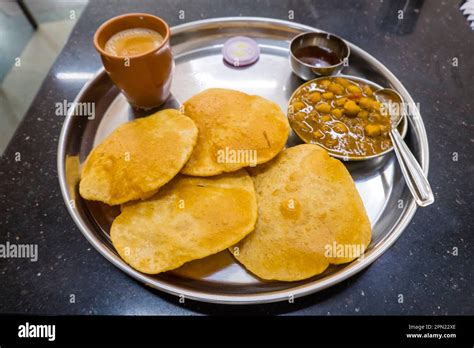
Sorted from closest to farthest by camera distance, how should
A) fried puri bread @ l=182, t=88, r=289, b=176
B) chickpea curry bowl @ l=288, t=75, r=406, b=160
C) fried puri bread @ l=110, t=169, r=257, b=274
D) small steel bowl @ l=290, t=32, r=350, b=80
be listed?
fried puri bread @ l=110, t=169, r=257, b=274 < fried puri bread @ l=182, t=88, r=289, b=176 < chickpea curry bowl @ l=288, t=75, r=406, b=160 < small steel bowl @ l=290, t=32, r=350, b=80

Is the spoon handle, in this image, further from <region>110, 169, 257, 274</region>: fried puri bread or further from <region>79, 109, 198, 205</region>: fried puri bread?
<region>79, 109, 198, 205</region>: fried puri bread

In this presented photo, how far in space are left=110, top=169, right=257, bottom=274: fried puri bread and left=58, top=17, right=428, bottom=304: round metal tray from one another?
0.25 ft

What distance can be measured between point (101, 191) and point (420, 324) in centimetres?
126

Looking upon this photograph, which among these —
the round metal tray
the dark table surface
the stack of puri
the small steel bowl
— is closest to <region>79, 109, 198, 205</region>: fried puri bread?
the stack of puri

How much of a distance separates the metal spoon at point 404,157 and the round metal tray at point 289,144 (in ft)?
0.16

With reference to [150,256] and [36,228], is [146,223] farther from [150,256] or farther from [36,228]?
[36,228]

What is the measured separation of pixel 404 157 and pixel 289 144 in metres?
0.48

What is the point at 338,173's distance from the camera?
52.5 inches

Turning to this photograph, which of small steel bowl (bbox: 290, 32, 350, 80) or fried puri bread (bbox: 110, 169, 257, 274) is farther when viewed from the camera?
small steel bowl (bbox: 290, 32, 350, 80)

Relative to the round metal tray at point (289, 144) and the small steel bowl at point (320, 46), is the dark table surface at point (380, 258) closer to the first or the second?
the round metal tray at point (289, 144)

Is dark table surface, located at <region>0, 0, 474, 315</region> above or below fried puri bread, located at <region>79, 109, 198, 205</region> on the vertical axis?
below

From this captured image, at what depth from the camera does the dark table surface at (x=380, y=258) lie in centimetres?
→ 126

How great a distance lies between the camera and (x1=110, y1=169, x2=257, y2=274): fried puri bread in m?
1.17

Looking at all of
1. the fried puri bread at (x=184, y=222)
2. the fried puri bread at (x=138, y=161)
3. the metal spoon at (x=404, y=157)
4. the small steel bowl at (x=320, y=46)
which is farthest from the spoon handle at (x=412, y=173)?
the fried puri bread at (x=138, y=161)
